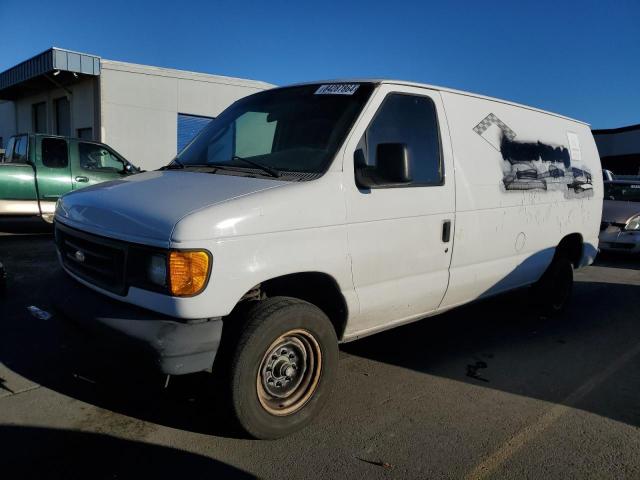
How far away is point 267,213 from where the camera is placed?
283 centimetres

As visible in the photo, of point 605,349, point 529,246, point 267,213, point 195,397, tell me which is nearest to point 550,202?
point 529,246

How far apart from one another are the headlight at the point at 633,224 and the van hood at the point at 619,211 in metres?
0.06

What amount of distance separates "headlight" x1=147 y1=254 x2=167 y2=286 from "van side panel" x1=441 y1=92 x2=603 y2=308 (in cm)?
222

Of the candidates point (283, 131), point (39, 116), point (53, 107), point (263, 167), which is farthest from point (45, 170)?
point (39, 116)

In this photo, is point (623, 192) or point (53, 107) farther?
point (53, 107)

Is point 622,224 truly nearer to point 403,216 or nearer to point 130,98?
point 403,216

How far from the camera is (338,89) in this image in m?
3.64

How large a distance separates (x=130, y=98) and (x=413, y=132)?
16.0 metres

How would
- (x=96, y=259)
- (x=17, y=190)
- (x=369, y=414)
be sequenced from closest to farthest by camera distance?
(x=96, y=259)
(x=369, y=414)
(x=17, y=190)

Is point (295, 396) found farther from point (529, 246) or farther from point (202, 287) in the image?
point (529, 246)

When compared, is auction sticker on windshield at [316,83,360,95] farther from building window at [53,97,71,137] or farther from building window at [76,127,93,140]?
building window at [53,97,71,137]

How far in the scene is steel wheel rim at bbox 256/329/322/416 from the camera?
9.88 feet

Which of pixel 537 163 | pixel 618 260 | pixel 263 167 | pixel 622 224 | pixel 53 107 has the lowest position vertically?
pixel 618 260

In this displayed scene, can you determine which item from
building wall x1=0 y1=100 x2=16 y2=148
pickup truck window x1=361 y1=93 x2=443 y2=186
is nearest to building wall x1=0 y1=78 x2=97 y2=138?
building wall x1=0 y1=100 x2=16 y2=148
